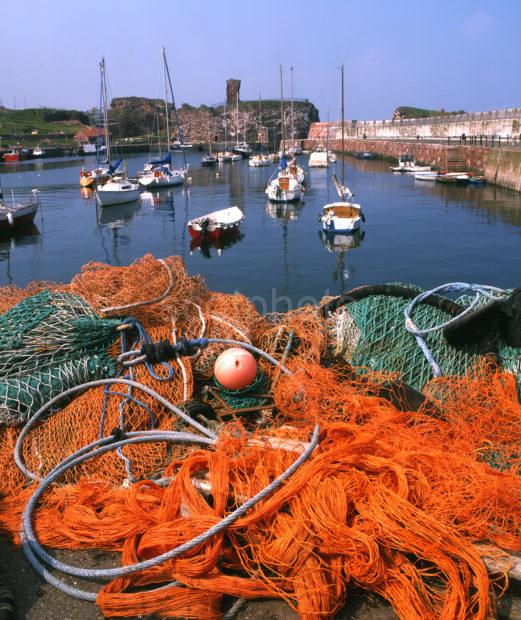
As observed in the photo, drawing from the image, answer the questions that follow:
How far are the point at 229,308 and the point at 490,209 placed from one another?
33086 millimetres

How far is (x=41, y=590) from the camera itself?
289 cm

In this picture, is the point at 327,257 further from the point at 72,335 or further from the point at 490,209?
the point at 72,335

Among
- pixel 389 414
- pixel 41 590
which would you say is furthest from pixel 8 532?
pixel 389 414

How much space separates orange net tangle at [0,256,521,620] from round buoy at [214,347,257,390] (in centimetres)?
25

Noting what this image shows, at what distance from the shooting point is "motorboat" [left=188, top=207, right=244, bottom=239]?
27484 mm

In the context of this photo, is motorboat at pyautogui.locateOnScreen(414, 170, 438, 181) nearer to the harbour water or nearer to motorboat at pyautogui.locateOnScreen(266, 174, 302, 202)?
the harbour water

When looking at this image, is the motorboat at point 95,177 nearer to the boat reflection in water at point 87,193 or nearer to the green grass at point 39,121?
the boat reflection in water at point 87,193

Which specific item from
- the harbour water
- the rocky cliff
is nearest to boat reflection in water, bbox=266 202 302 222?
the harbour water

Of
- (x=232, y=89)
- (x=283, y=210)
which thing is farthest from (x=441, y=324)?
(x=232, y=89)

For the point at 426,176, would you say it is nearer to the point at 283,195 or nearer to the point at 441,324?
the point at 283,195

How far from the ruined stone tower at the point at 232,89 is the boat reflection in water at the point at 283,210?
112m

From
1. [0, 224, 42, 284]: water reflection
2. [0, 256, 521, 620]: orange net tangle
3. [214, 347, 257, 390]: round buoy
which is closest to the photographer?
[0, 256, 521, 620]: orange net tangle

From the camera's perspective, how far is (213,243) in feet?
92.2

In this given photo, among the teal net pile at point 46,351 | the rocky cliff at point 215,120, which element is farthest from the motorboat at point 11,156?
the teal net pile at point 46,351
